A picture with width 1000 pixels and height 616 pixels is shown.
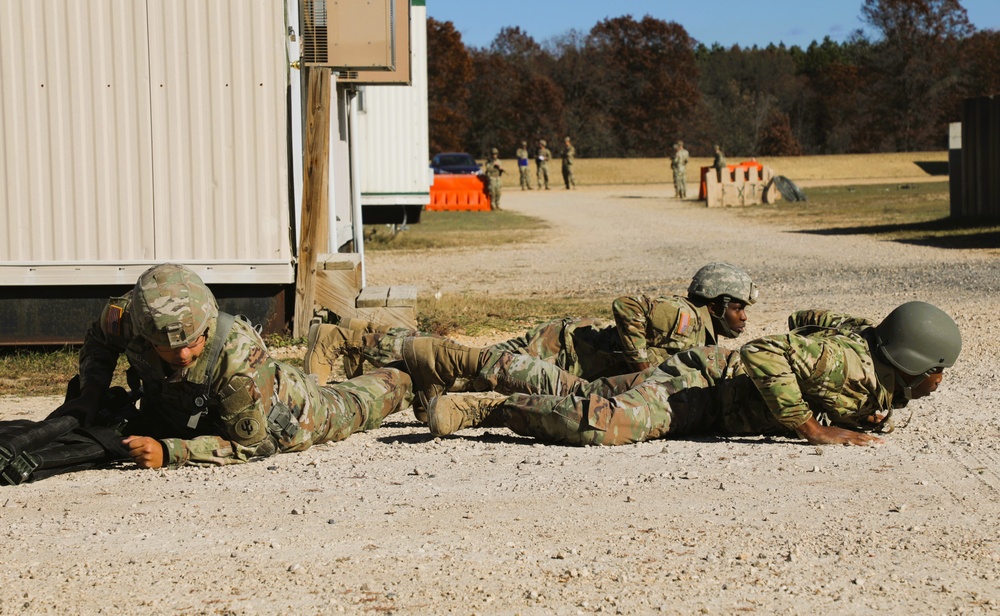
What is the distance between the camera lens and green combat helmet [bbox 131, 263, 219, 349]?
5.14m

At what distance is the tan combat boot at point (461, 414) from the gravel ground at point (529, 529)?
0.10 m

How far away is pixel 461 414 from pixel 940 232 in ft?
55.3

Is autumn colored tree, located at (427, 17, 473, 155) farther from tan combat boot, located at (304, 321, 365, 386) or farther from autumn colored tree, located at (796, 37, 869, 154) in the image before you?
tan combat boot, located at (304, 321, 365, 386)

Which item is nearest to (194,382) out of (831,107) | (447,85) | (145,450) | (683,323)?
(145,450)

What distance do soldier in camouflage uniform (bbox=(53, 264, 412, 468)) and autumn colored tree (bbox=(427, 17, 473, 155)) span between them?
56237mm

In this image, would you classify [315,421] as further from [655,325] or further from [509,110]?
[509,110]

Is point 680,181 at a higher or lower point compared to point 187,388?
higher

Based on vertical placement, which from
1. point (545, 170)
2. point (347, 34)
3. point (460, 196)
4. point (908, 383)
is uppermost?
point (347, 34)

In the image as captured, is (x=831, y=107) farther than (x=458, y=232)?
Yes

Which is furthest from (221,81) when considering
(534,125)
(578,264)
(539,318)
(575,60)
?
(575,60)

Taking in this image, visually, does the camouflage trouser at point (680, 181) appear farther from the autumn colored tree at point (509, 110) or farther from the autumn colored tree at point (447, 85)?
the autumn colored tree at point (509, 110)

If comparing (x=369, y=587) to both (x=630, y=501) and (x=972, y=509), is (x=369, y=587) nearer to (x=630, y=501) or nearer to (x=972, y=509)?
(x=630, y=501)

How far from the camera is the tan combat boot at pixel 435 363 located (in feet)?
21.4

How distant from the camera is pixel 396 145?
18.4 meters
